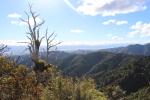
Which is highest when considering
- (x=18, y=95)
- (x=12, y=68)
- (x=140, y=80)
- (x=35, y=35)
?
(x=35, y=35)

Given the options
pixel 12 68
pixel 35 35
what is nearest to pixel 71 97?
pixel 12 68

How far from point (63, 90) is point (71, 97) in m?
0.35

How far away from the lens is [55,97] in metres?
10.5

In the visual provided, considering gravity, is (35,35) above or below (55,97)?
above

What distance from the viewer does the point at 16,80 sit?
12.9m

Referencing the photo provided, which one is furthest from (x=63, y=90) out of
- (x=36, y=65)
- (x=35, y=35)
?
(x=35, y=35)

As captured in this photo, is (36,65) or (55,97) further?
(36,65)

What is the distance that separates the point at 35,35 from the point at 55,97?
20490mm

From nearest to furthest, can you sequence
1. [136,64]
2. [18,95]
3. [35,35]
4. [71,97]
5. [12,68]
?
[71,97]
[18,95]
[12,68]
[35,35]
[136,64]

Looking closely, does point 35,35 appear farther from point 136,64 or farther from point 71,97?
point 136,64

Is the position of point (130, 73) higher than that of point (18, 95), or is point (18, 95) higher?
point (18, 95)

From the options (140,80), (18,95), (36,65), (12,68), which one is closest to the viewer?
(18,95)

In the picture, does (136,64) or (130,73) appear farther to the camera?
(136,64)

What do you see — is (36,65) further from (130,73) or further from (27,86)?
(130,73)
